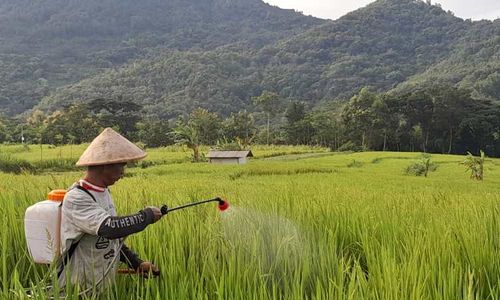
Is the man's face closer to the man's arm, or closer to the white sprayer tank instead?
the white sprayer tank

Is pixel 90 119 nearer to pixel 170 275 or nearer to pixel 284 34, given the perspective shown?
pixel 170 275

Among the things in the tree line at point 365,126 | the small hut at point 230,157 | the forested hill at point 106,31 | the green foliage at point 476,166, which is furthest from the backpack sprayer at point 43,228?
the forested hill at point 106,31

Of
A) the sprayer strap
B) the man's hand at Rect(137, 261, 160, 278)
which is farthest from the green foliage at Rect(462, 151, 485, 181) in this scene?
the sprayer strap

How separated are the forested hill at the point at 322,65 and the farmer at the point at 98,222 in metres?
71.1

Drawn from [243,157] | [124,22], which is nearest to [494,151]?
[243,157]

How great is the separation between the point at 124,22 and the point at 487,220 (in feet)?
593

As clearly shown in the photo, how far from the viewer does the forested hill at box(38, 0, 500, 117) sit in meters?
83.0

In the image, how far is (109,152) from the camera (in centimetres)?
224

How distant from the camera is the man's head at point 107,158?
87.7 inches

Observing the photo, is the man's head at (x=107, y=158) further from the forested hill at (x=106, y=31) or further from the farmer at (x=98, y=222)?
the forested hill at (x=106, y=31)

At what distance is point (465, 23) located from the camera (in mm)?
128250

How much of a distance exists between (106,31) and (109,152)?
6749 inches

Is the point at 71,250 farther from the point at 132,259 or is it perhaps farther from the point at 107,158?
the point at 107,158

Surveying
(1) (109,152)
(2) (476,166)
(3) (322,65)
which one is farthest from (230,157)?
(3) (322,65)
